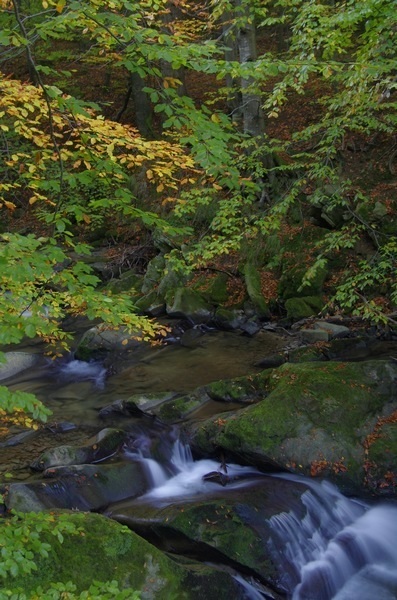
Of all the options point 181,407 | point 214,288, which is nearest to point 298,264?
point 214,288

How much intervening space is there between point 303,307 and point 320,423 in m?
4.43

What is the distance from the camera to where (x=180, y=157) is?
5238mm

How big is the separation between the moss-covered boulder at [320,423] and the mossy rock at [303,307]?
3.22 meters

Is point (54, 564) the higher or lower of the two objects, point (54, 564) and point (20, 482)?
the higher

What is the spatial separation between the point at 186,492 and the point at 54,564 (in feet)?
9.63

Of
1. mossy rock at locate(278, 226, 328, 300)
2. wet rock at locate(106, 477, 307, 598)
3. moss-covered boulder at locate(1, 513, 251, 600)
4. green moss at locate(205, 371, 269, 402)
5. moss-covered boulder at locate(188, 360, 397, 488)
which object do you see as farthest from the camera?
mossy rock at locate(278, 226, 328, 300)

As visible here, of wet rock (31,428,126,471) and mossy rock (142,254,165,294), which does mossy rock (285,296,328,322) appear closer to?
mossy rock (142,254,165,294)

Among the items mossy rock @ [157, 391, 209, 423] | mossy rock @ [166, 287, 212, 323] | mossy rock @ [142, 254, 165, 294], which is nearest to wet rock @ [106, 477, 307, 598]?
mossy rock @ [157, 391, 209, 423]

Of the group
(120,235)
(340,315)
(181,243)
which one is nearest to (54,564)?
(340,315)

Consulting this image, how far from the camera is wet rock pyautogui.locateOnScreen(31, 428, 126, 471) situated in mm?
6930

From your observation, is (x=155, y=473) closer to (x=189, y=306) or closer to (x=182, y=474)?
(x=182, y=474)

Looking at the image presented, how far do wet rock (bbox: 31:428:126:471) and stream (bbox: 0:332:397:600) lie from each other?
0.15 meters

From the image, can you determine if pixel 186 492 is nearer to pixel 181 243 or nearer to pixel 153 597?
pixel 153 597

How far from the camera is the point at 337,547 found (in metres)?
5.97
